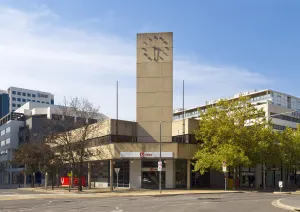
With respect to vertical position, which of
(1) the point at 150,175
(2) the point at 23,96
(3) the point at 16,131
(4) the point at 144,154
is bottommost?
(1) the point at 150,175

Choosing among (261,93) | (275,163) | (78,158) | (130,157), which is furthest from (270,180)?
(261,93)

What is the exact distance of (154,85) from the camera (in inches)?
2222

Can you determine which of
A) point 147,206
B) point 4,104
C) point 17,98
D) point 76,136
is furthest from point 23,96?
point 147,206

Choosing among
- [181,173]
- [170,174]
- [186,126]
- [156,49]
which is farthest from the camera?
[156,49]

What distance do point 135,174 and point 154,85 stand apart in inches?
479

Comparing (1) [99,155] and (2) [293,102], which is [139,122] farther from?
(2) [293,102]

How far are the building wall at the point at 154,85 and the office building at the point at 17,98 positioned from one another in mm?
133559

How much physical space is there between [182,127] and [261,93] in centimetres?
8426

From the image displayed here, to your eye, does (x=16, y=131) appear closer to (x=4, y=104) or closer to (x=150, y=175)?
(x=4, y=104)

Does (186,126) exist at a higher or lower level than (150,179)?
higher

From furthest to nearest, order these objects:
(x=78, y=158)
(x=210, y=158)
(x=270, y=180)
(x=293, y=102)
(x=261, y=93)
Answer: (x=293, y=102)
(x=261, y=93)
(x=270, y=180)
(x=78, y=158)
(x=210, y=158)

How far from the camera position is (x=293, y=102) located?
145000 millimetres

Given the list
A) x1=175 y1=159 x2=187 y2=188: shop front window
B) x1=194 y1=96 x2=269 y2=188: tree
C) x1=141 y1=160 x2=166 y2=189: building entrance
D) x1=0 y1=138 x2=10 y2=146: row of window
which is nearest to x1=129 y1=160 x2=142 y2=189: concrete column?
x1=141 y1=160 x2=166 y2=189: building entrance

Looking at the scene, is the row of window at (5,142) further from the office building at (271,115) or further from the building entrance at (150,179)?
the building entrance at (150,179)
